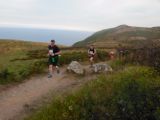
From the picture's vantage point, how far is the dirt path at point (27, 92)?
60.5 feet

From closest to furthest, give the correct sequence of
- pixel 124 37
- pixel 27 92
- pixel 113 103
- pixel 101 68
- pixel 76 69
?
pixel 113 103 < pixel 27 92 < pixel 101 68 < pixel 76 69 < pixel 124 37

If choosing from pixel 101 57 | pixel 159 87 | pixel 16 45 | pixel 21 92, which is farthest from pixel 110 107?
pixel 16 45

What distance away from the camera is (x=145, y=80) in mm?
17719

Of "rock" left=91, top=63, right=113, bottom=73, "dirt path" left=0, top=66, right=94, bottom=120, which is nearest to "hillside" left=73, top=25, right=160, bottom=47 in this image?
"rock" left=91, top=63, right=113, bottom=73

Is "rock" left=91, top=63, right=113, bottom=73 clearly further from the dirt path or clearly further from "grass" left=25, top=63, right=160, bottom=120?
"grass" left=25, top=63, right=160, bottom=120

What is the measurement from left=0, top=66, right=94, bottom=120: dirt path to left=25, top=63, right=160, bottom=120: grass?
5.73 ft

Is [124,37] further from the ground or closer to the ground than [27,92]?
closer to the ground

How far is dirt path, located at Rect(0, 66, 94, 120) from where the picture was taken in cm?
1845

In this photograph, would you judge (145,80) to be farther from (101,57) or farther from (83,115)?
(101,57)

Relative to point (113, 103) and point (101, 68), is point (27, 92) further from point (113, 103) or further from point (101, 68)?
point (113, 103)

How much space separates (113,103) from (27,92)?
7254mm

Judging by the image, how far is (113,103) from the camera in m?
16.4

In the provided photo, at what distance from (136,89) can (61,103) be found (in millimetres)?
3474

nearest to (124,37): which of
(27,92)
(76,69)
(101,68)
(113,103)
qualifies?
(76,69)
